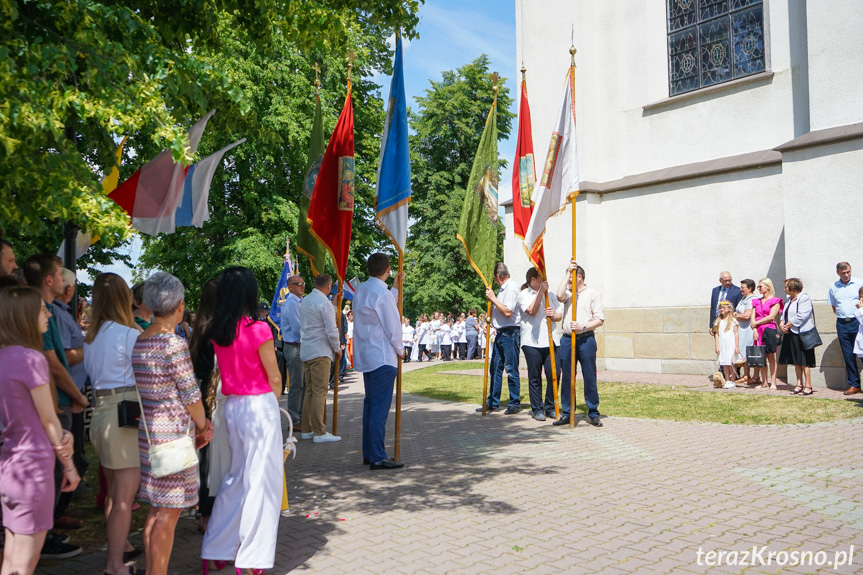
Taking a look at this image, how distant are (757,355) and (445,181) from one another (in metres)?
26.7

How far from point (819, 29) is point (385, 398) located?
1144 centimetres

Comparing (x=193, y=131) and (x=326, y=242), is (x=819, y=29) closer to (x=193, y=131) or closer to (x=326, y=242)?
(x=326, y=242)

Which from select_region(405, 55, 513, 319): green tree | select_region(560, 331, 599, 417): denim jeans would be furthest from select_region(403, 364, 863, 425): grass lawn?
select_region(405, 55, 513, 319): green tree

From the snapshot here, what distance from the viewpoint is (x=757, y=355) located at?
1260 cm

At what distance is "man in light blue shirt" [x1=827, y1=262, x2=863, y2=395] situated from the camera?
11.4 metres

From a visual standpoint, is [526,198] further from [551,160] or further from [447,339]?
[447,339]

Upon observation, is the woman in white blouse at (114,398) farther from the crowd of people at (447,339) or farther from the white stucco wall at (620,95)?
the crowd of people at (447,339)

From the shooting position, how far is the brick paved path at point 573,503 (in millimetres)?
4535

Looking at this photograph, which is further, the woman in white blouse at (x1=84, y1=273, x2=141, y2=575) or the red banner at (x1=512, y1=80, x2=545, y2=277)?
the red banner at (x1=512, y1=80, x2=545, y2=277)

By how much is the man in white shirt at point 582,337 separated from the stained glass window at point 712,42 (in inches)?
342

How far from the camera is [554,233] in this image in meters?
17.6

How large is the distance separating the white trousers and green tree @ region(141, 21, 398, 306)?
60.5 ft

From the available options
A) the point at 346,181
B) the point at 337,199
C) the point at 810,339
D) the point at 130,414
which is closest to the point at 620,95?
the point at 810,339

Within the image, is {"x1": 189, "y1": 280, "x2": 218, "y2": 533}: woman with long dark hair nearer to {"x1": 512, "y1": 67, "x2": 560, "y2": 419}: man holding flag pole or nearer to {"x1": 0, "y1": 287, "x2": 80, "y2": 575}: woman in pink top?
{"x1": 0, "y1": 287, "x2": 80, "y2": 575}: woman in pink top
